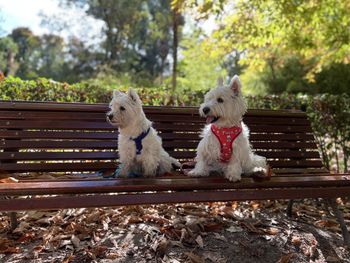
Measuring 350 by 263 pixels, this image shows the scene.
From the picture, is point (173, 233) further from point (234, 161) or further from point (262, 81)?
point (262, 81)

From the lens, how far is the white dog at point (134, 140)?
3.43m

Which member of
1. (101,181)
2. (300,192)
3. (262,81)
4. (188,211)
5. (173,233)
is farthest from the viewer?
(262,81)

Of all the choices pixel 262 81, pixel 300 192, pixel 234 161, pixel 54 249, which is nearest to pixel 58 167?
pixel 54 249

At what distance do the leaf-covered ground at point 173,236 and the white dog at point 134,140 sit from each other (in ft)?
2.27

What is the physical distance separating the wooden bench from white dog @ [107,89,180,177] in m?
0.28

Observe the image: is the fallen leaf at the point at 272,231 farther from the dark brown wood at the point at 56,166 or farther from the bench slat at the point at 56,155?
the dark brown wood at the point at 56,166

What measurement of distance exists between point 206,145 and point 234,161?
0.30 m

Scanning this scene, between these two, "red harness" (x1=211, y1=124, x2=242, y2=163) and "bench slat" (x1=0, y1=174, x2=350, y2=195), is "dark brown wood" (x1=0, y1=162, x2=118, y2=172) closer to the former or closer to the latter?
"bench slat" (x1=0, y1=174, x2=350, y2=195)

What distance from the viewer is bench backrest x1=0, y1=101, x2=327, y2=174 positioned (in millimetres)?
3768

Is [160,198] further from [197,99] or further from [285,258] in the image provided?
[197,99]

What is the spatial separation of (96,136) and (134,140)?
0.70 m

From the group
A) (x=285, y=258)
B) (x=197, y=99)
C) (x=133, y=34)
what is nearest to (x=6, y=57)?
(x=133, y=34)

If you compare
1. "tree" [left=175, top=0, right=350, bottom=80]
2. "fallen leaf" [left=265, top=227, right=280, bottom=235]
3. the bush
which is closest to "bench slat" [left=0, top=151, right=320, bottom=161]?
"fallen leaf" [left=265, top=227, right=280, bottom=235]

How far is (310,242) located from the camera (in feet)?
12.4
